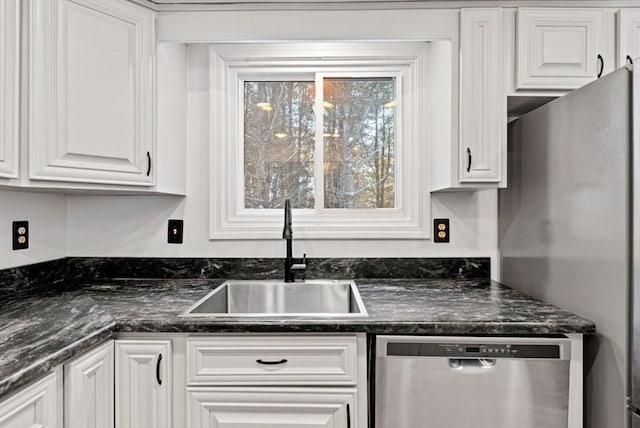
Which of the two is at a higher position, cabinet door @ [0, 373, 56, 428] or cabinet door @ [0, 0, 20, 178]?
cabinet door @ [0, 0, 20, 178]

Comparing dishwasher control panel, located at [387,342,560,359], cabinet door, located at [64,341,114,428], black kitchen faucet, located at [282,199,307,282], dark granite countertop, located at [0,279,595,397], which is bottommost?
cabinet door, located at [64,341,114,428]

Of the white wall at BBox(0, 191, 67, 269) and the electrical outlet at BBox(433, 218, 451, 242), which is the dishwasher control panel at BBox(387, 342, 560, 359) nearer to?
the electrical outlet at BBox(433, 218, 451, 242)

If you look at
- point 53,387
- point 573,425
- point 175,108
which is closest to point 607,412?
point 573,425

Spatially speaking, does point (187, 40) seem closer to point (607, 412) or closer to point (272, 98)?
point (272, 98)

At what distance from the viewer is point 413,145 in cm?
212

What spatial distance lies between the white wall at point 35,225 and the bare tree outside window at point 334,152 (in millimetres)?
884

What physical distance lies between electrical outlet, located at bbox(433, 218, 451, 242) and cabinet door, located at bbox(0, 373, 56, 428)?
1.63m

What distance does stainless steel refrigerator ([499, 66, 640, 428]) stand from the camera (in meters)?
1.17

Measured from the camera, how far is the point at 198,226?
2111 mm

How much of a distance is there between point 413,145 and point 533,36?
672 mm

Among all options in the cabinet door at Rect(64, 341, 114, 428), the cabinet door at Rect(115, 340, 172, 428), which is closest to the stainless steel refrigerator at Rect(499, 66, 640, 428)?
the cabinet door at Rect(115, 340, 172, 428)

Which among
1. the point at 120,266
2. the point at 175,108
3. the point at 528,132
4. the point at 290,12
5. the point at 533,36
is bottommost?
the point at 120,266

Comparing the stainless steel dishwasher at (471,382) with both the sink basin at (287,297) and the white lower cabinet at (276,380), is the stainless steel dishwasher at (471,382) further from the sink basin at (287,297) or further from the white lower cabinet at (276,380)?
the sink basin at (287,297)

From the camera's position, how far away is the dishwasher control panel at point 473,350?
1339 mm
